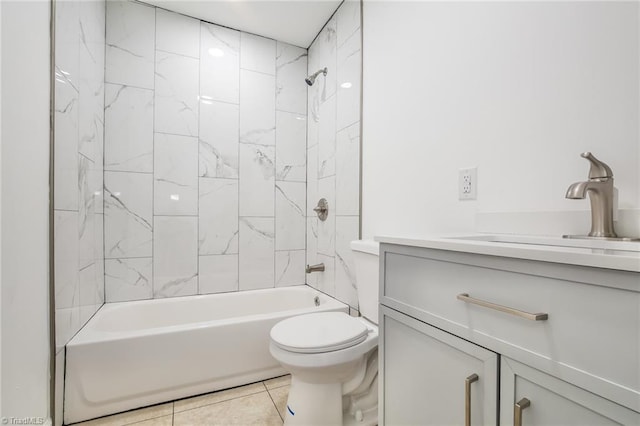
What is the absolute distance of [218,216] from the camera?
7.54 feet

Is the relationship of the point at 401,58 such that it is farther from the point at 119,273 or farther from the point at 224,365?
the point at 119,273

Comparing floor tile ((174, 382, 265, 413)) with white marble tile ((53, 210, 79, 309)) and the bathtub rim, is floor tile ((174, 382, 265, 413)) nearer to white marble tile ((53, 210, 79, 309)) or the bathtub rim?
the bathtub rim

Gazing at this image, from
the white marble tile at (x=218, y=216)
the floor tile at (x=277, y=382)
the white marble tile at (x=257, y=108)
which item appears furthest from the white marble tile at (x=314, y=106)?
the floor tile at (x=277, y=382)

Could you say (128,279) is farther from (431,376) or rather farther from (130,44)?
(431,376)

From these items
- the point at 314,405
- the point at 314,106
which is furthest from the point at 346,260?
the point at 314,106

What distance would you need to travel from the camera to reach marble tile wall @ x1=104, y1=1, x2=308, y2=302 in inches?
80.7

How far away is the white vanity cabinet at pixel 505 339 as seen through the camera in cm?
49

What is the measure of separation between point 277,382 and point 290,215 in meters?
1.23

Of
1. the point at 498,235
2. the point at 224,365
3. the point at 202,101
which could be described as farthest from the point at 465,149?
the point at 202,101

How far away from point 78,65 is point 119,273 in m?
1.26

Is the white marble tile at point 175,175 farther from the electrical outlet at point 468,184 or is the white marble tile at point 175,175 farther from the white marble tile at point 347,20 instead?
the electrical outlet at point 468,184

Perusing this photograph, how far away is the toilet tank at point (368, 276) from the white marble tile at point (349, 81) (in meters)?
0.88

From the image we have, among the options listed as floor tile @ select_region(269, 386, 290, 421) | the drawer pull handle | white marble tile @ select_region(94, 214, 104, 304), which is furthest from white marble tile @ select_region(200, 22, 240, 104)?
the drawer pull handle

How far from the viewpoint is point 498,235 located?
1.03 meters
